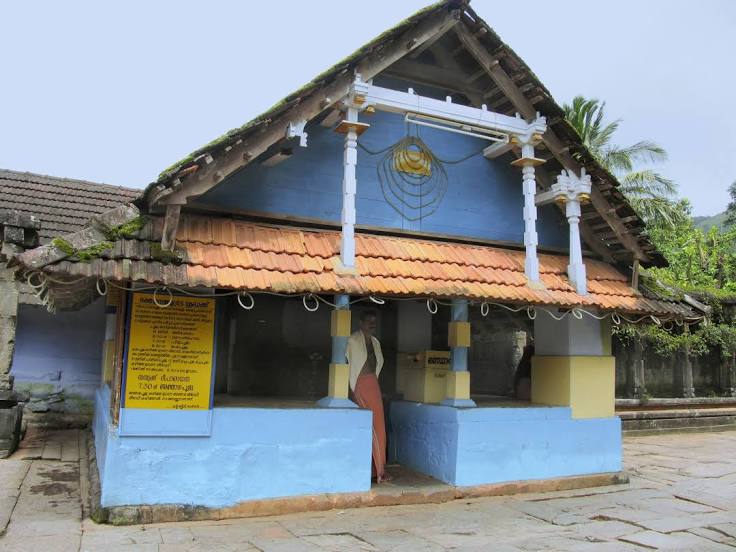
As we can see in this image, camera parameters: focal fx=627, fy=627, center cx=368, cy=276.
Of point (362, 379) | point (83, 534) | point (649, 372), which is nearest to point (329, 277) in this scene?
point (362, 379)

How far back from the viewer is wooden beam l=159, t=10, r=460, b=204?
6.01 metres

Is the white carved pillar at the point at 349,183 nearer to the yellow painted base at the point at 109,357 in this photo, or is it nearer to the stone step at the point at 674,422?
the yellow painted base at the point at 109,357

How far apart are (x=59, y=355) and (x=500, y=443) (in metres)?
7.80

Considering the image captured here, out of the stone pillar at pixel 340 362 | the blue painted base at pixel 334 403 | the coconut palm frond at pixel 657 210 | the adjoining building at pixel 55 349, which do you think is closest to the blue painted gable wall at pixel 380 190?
the stone pillar at pixel 340 362

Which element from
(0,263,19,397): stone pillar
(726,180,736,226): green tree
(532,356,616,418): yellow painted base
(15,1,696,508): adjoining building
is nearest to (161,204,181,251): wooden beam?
(15,1,696,508): adjoining building

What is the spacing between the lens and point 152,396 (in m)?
5.93

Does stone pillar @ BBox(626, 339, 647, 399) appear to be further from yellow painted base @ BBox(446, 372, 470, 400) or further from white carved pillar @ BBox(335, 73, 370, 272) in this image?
white carved pillar @ BBox(335, 73, 370, 272)

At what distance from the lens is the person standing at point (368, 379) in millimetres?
7281

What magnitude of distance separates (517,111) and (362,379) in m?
3.79

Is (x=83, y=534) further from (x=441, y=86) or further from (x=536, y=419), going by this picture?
(x=441, y=86)

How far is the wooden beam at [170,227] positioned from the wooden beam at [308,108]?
8 centimetres

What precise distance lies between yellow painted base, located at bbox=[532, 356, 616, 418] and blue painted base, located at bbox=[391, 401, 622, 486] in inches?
5.8

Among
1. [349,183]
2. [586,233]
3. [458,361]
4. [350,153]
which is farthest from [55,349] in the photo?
[586,233]

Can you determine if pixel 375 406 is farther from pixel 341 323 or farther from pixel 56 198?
pixel 56 198
